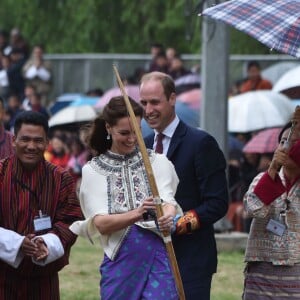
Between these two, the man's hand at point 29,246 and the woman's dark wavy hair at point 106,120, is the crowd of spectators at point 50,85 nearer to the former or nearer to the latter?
the woman's dark wavy hair at point 106,120

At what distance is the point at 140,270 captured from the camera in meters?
7.97

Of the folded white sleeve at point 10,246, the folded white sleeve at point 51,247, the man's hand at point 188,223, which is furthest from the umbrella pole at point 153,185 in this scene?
the folded white sleeve at point 10,246

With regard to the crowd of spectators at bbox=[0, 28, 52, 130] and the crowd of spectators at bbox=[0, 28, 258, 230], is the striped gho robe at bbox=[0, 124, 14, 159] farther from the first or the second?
the crowd of spectators at bbox=[0, 28, 52, 130]

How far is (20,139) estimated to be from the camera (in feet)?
27.4

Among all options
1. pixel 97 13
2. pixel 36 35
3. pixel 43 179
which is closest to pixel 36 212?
pixel 43 179

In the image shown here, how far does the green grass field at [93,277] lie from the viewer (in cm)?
1218

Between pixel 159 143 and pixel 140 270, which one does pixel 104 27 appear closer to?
pixel 159 143

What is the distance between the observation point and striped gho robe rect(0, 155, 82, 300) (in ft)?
27.2

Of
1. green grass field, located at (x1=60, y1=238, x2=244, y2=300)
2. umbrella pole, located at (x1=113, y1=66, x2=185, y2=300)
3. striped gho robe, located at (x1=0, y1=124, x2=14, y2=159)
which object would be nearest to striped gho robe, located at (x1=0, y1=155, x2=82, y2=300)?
umbrella pole, located at (x1=113, y1=66, x2=185, y2=300)

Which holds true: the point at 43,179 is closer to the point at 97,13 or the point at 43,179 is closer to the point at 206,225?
the point at 206,225

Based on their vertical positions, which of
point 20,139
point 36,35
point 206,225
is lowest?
point 36,35

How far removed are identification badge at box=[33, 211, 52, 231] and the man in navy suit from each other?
30.1 inches

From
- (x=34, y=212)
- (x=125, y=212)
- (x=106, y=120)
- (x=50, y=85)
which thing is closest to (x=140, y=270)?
(x=125, y=212)

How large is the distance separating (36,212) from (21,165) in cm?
31
